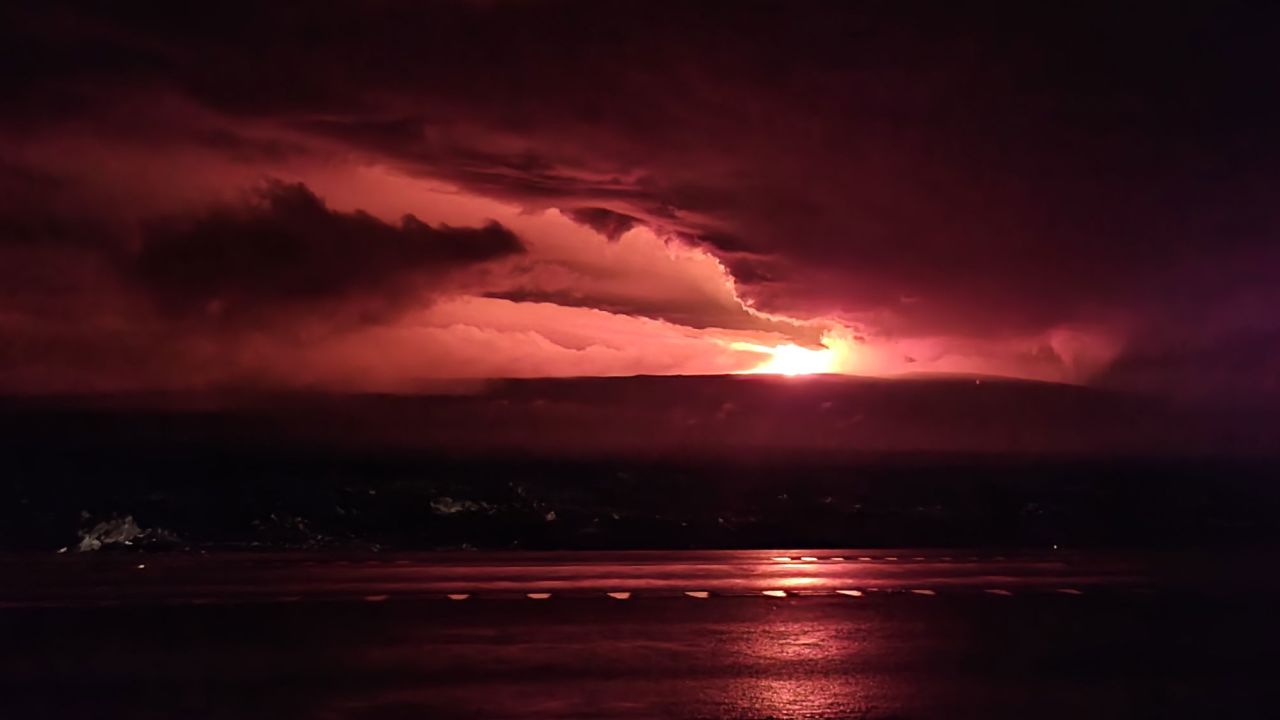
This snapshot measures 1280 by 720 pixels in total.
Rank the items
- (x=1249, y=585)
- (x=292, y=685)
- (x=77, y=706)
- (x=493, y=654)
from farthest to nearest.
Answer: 1. (x=1249, y=585)
2. (x=493, y=654)
3. (x=292, y=685)
4. (x=77, y=706)

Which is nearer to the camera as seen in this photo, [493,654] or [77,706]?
[77,706]

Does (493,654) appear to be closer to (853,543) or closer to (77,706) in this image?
(77,706)

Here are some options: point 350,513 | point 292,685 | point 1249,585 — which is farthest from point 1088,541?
point 292,685

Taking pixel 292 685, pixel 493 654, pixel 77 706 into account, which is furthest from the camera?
pixel 493 654

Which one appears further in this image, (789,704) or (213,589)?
(213,589)

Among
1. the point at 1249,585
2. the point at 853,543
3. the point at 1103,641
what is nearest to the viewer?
the point at 1103,641

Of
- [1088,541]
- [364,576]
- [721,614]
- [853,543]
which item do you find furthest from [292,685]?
[1088,541]

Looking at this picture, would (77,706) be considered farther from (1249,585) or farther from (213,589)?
(1249,585)

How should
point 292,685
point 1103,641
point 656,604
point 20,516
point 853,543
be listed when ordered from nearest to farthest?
1. point 292,685
2. point 1103,641
3. point 656,604
4. point 853,543
5. point 20,516

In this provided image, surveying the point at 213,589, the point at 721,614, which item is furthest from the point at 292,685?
the point at 213,589
